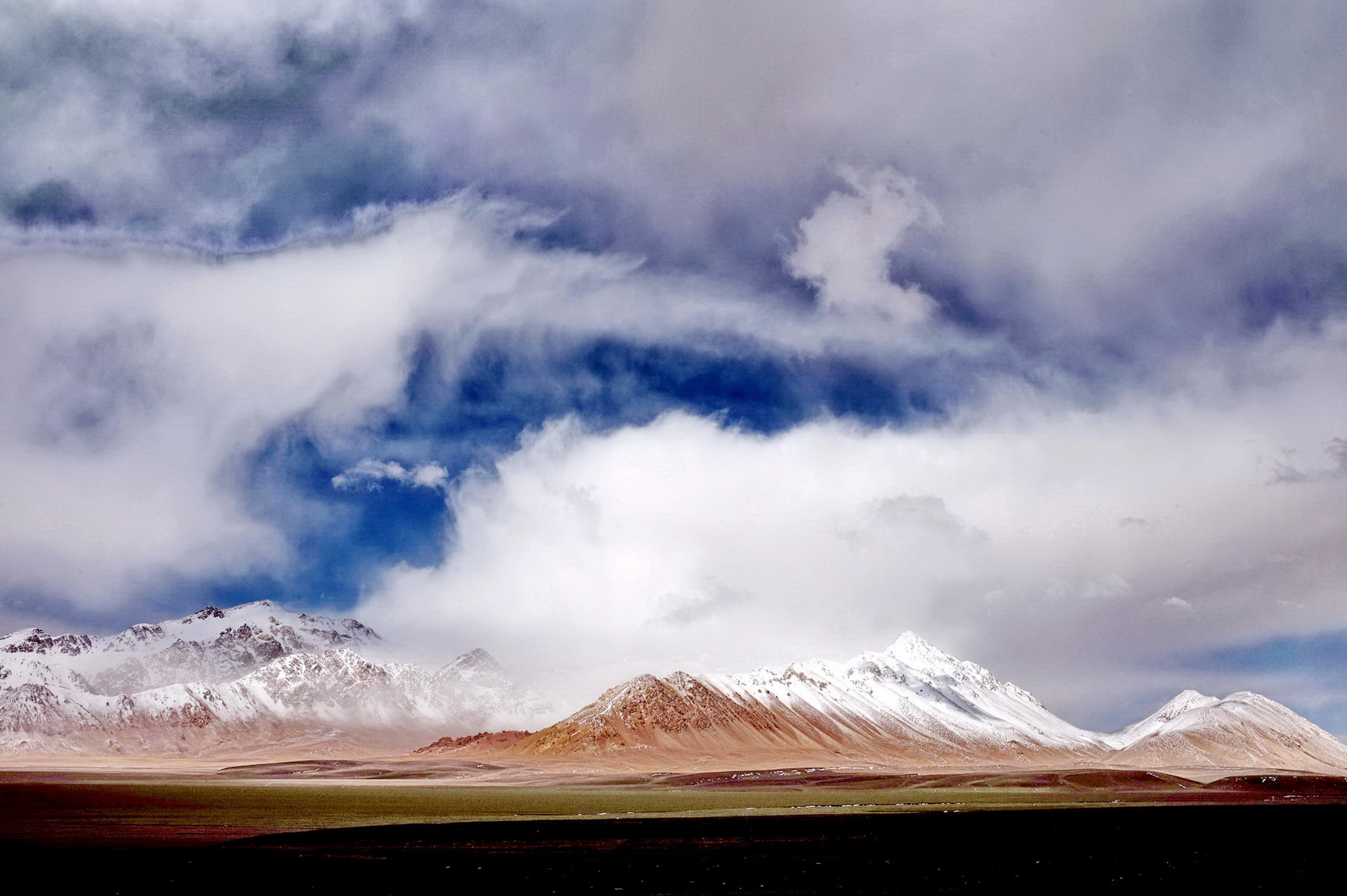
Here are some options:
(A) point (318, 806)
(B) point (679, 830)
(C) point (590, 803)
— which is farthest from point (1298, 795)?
(A) point (318, 806)

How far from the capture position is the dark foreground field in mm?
41188

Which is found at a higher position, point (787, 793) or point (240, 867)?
point (240, 867)

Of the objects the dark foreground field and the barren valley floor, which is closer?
the dark foreground field

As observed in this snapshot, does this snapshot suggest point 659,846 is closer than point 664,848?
No

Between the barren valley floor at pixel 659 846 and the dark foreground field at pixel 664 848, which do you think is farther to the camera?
the barren valley floor at pixel 659 846

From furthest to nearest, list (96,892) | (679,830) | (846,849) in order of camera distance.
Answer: (679,830)
(846,849)
(96,892)

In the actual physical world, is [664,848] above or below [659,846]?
above

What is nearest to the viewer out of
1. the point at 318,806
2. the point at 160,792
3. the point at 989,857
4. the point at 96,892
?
the point at 96,892

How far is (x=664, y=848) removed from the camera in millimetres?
56688

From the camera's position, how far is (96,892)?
37969mm

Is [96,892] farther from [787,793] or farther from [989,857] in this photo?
[787,793]

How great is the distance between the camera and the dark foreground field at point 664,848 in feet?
135

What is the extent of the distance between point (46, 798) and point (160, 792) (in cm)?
2140

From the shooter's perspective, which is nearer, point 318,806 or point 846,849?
point 846,849
